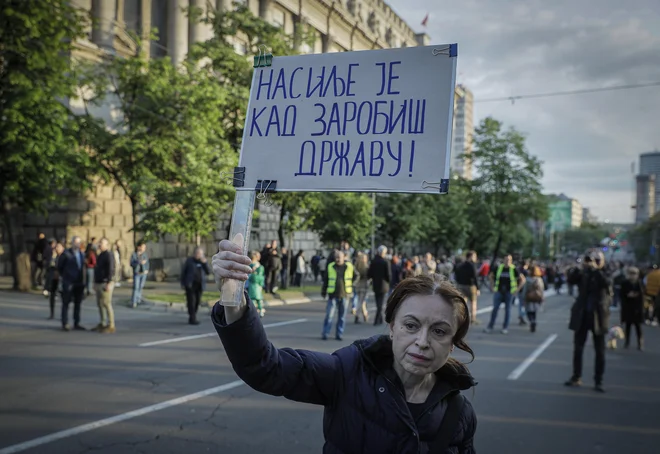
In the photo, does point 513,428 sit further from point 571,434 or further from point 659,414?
point 659,414

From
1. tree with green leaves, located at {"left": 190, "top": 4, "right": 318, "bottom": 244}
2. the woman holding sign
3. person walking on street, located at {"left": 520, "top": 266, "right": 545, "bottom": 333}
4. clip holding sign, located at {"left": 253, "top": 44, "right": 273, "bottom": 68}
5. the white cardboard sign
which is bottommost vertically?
person walking on street, located at {"left": 520, "top": 266, "right": 545, "bottom": 333}

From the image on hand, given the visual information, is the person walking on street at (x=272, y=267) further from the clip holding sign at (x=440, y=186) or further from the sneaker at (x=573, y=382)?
the clip holding sign at (x=440, y=186)

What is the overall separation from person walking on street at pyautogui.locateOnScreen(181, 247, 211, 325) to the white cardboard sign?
12.5 metres

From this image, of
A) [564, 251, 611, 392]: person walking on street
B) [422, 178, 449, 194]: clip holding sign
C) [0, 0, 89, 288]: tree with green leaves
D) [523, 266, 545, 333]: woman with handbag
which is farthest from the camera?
[0, 0, 89, 288]: tree with green leaves

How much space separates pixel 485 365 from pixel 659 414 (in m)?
3.15

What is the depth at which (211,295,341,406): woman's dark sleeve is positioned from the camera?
6.64ft

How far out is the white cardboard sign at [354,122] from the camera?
2480 millimetres

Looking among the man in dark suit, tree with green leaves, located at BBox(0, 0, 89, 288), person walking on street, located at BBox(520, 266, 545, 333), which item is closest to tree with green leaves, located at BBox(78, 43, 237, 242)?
tree with green leaves, located at BBox(0, 0, 89, 288)

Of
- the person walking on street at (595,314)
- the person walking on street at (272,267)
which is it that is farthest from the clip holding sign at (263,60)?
the person walking on street at (272,267)

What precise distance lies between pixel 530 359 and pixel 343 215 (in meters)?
16.4

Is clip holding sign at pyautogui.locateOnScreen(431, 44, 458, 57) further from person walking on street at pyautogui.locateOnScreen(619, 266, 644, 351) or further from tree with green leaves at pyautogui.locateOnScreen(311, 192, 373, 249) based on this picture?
tree with green leaves at pyautogui.locateOnScreen(311, 192, 373, 249)

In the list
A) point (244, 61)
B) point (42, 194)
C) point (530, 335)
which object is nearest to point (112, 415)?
point (530, 335)

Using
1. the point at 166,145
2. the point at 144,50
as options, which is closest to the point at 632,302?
the point at 166,145

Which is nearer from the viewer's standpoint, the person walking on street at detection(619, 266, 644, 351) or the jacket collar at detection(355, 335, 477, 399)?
the jacket collar at detection(355, 335, 477, 399)
